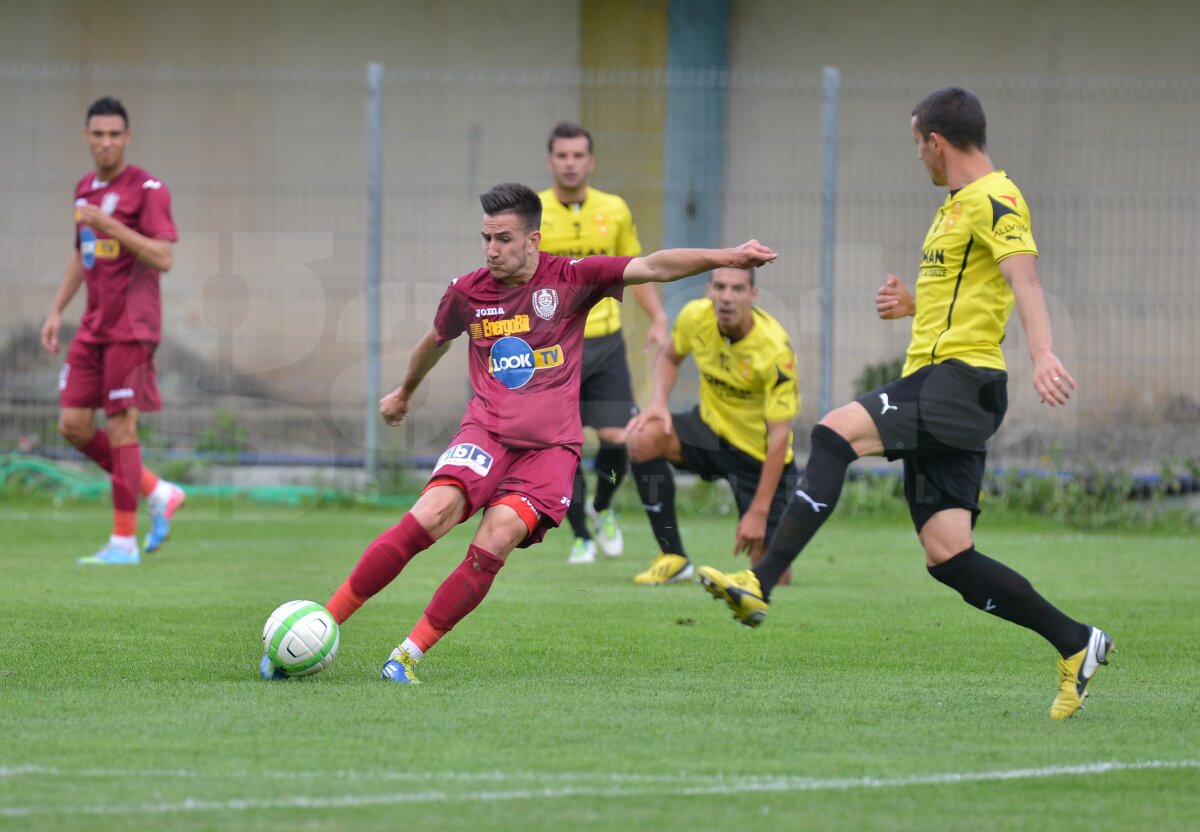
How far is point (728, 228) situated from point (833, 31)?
3.91m

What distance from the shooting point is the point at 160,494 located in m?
10.0

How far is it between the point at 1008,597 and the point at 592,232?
455 centimetres

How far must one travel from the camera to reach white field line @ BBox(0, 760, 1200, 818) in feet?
12.7

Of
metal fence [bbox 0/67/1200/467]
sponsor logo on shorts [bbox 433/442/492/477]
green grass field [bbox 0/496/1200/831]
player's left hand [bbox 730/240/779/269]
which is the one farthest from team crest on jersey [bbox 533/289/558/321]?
metal fence [bbox 0/67/1200/467]

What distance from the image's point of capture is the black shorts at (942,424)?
17.9 ft

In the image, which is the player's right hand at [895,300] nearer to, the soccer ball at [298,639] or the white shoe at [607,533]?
the soccer ball at [298,639]

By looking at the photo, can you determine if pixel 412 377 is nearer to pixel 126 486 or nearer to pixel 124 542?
pixel 124 542

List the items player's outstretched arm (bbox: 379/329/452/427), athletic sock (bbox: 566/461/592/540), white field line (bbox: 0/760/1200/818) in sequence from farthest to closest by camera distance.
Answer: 1. athletic sock (bbox: 566/461/592/540)
2. player's outstretched arm (bbox: 379/329/452/427)
3. white field line (bbox: 0/760/1200/818)

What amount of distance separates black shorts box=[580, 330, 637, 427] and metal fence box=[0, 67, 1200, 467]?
11.1 ft

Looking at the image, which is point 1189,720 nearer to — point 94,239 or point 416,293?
point 94,239

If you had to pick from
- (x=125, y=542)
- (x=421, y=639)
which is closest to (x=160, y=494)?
(x=125, y=542)

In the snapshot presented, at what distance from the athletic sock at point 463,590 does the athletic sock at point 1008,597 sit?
152cm

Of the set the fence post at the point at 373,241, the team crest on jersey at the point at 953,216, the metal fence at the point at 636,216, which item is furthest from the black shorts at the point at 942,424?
the fence post at the point at 373,241

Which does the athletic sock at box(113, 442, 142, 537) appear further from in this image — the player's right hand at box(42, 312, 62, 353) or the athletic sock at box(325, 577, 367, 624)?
the athletic sock at box(325, 577, 367, 624)
